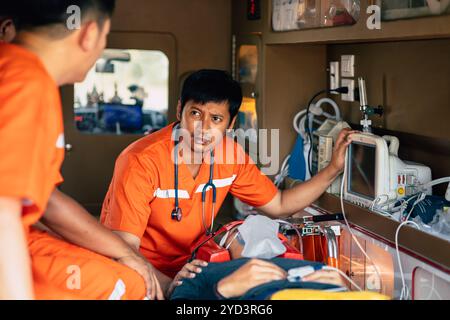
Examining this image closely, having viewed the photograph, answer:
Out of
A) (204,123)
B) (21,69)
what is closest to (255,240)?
(204,123)

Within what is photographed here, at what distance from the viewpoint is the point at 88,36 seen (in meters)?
1.71

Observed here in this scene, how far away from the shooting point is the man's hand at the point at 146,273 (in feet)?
7.50

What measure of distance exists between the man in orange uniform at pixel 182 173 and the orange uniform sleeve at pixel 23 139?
137 cm

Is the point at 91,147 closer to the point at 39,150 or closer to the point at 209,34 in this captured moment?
the point at 209,34

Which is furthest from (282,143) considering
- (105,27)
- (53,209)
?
(105,27)

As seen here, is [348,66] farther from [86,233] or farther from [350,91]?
[86,233]

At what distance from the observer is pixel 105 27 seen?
1766mm

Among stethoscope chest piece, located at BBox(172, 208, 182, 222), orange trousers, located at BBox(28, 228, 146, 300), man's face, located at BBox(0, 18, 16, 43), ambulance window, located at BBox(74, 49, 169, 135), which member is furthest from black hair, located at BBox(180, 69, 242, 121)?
ambulance window, located at BBox(74, 49, 169, 135)

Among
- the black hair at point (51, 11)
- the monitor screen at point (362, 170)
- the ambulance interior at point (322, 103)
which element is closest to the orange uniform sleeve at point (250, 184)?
the ambulance interior at point (322, 103)

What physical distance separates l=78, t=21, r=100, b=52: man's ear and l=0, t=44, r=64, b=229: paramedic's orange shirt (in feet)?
0.44

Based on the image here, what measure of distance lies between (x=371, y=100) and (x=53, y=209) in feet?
6.38

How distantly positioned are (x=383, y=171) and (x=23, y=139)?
1882 mm

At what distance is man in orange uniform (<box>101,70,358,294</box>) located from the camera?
9.61 feet

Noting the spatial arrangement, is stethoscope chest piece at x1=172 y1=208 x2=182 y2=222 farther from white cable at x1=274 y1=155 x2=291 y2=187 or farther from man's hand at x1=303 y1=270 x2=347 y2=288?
white cable at x1=274 y1=155 x2=291 y2=187
